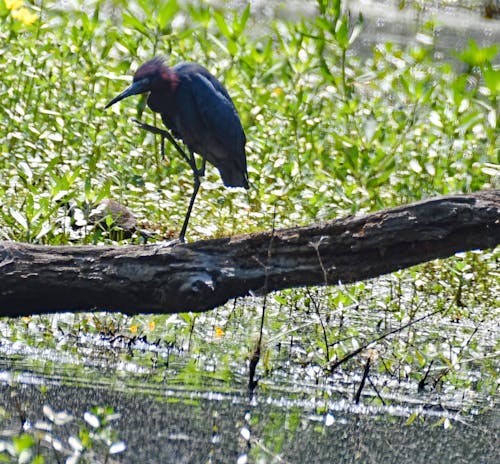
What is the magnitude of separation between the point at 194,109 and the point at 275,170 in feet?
5.14

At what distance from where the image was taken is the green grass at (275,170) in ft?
15.6

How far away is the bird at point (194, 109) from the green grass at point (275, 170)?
36 cm

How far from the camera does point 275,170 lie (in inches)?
263

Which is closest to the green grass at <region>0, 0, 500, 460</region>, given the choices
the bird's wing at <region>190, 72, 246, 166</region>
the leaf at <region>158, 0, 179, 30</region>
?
the leaf at <region>158, 0, 179, 30</region>

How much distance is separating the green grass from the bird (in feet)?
1.17

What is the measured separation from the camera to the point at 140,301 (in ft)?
12.9

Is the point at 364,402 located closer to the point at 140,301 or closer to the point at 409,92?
the point at 140,301

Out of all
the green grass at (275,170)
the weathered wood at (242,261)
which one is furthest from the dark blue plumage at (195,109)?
the weathered wood at (242,261)

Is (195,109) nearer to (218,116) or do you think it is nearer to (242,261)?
(218,116)

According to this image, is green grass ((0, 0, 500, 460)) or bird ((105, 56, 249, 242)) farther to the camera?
bird ((105, 56, 249, 242))

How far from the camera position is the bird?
202 inches

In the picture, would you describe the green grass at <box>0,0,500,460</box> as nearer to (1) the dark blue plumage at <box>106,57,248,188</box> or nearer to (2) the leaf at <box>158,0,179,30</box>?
(2) the leaf at <box>158,0,179,30</box>

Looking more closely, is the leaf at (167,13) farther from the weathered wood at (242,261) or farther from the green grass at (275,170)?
the weathered wood at (242,261)

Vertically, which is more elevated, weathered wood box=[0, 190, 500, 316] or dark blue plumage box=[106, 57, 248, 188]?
dark blue plumage box=[106, 57, 248, 188]
